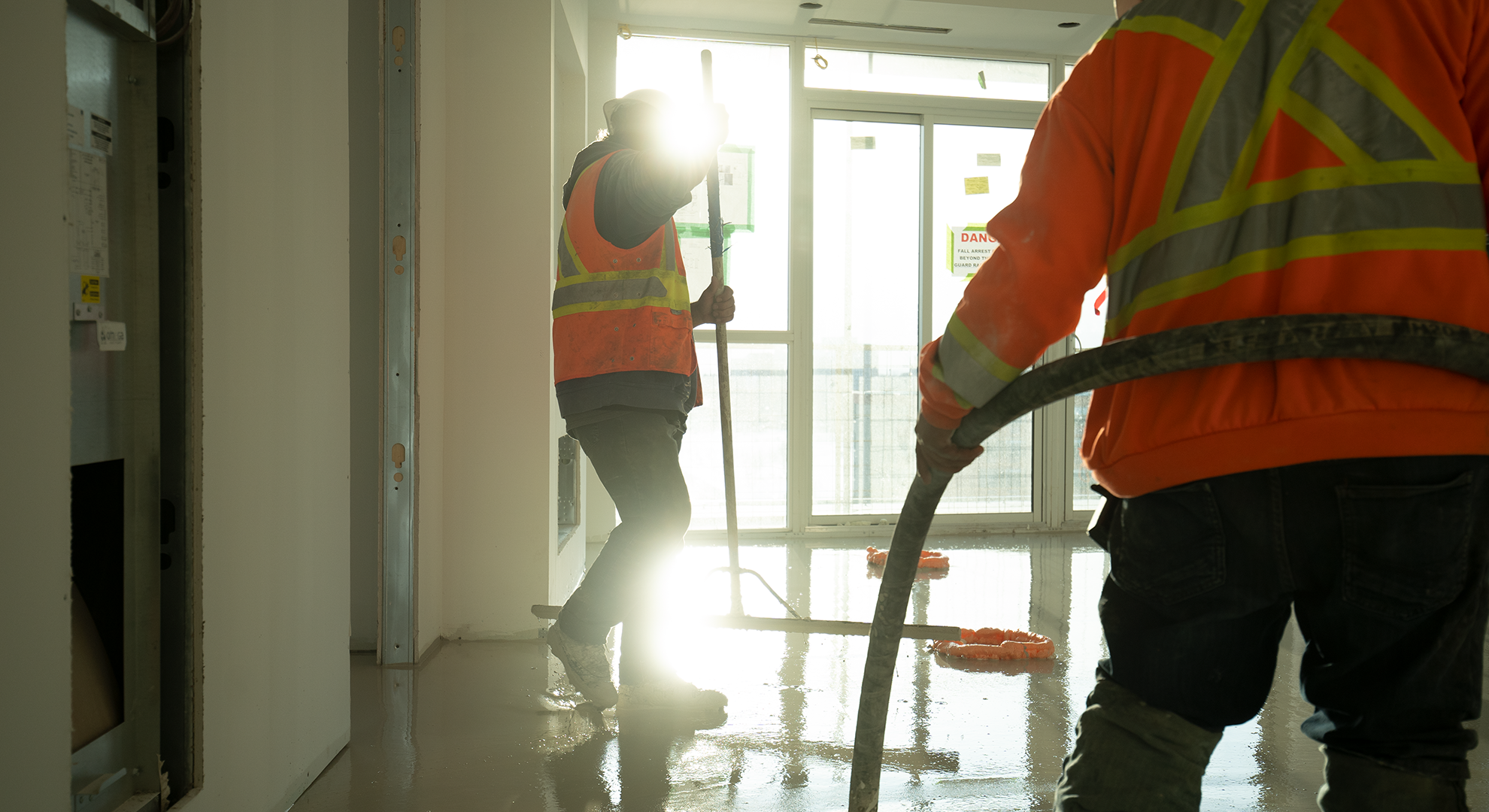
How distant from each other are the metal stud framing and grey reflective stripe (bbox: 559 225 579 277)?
621 millimetres

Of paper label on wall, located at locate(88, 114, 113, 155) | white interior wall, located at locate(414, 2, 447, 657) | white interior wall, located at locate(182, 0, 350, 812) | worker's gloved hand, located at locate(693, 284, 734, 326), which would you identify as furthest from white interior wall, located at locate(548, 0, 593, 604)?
paper label on wall, located at locate(88, 114, 113, 155)

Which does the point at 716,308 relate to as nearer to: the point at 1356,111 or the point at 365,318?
the point at 365,318

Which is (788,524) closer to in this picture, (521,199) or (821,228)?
(821,228)

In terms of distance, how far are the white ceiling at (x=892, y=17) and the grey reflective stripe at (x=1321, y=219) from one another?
3.78 m

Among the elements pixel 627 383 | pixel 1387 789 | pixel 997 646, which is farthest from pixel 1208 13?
pixel 997 646

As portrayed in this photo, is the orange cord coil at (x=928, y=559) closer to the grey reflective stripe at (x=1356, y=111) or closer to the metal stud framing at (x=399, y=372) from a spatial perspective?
the metal stud framing at (x=399, y=372)

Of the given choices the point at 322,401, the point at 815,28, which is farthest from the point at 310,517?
the point at 815,28

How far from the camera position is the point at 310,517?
→ 172 cm

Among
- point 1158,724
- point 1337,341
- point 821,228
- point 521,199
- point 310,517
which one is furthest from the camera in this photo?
point 821,228

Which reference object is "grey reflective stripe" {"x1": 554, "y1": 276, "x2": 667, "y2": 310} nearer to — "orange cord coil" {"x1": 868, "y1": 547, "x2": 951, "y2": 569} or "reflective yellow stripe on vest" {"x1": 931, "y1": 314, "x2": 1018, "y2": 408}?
"reflective yellow stripe on vest" {"x1": 931, "y1": 314, "x2": 1018, "y2": 408}

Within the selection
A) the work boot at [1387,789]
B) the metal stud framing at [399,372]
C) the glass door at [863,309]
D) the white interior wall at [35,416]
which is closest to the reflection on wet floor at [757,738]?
the metal stud framing at [399,372]

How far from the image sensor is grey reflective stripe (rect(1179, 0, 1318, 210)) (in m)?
0.86

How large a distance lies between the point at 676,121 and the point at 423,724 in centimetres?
148

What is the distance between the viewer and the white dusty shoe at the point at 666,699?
2113 millimetres
